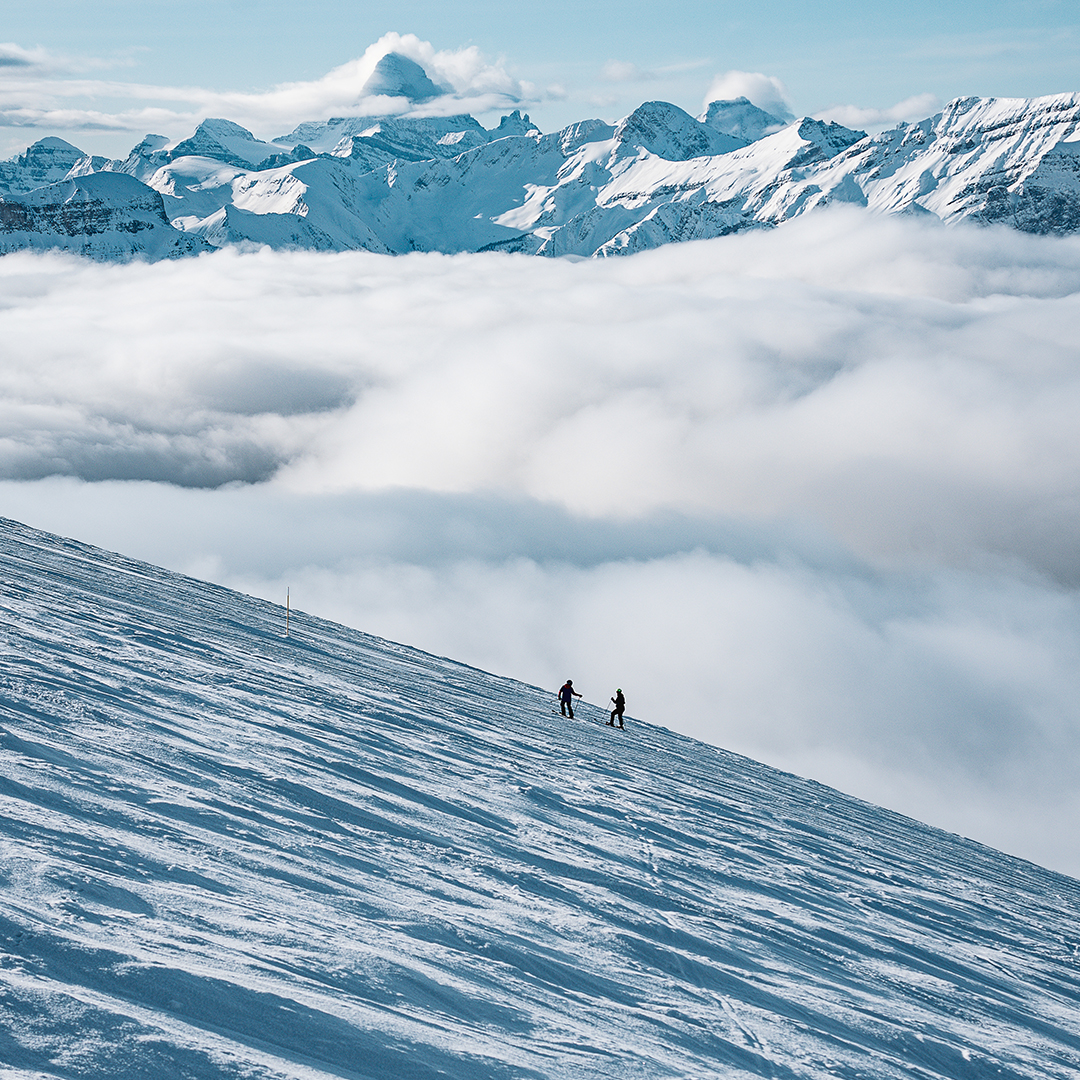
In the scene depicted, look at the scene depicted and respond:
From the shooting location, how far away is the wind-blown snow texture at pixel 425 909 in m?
6.32

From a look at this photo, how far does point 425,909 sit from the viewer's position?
8711 mm

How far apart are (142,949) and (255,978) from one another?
0.80 m

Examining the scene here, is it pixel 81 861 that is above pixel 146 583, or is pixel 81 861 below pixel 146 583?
below

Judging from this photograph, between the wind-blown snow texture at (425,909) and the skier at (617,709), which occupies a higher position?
the skier at (617,709)

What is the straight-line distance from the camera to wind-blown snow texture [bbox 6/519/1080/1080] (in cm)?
632

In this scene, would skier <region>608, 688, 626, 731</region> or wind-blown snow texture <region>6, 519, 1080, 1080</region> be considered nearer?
wind-blown snow texture <region>6, 519, 1080, 1080</region>

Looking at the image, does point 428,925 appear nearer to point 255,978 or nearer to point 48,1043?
point 255,978

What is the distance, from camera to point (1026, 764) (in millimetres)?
199500

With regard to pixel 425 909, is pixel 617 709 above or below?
above

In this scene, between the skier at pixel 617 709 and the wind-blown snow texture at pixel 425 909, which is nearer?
the wind-blown snow texture at pixel 425 909

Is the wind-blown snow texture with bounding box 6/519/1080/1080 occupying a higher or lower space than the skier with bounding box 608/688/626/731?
lower

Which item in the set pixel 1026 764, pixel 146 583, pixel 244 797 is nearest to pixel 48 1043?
pixel 244 797

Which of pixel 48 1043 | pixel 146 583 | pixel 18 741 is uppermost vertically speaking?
pixel 146 583

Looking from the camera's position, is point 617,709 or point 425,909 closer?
point 425,909
